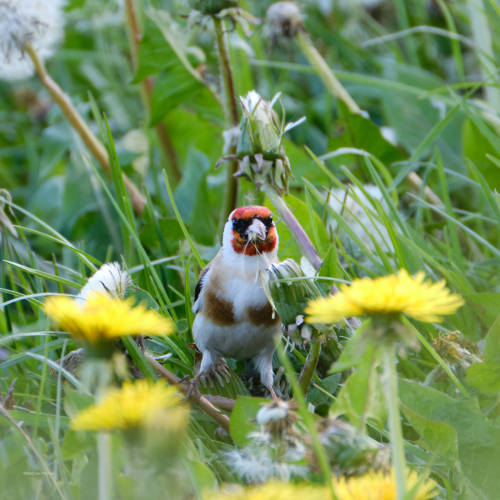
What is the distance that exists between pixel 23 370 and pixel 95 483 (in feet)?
1.52

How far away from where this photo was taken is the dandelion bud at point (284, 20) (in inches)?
68.1

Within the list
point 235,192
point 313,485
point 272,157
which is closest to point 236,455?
point 313,485

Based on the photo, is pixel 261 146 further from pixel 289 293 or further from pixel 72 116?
pixel 72 116

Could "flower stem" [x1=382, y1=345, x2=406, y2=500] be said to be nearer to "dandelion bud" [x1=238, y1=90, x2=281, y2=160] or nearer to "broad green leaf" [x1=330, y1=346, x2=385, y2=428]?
"broad green leaf" [x1=330, y1=346, x2=385, y2=428]

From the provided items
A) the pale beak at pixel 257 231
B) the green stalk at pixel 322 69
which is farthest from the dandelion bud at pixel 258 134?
the green stalk at pixel 322 69

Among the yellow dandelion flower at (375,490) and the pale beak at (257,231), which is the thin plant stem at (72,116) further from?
the yellow dandelion flower at (375,490)

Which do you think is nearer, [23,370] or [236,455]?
[236,455]

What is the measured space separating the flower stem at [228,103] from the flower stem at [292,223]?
0.43 meters

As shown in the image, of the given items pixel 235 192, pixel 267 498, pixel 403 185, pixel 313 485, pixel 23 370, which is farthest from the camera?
pixel 403 185

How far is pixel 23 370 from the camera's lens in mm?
1196

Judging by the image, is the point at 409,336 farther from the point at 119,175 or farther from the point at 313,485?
the point at 119,175

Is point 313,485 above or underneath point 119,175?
underneath

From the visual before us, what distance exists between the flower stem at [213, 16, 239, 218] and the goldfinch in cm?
33

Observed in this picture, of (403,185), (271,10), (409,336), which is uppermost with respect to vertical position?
(271,10)
